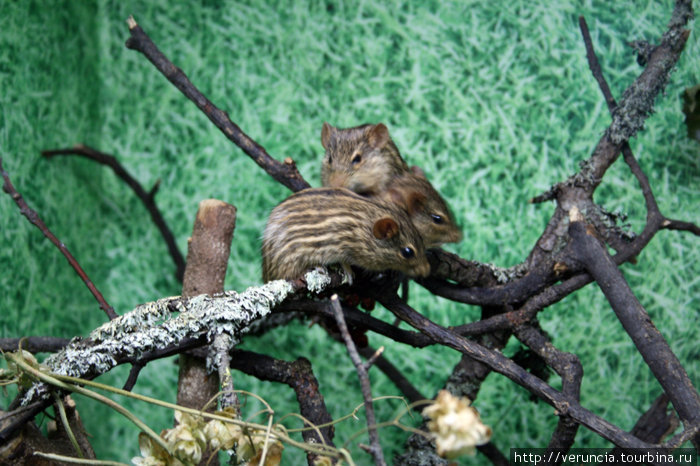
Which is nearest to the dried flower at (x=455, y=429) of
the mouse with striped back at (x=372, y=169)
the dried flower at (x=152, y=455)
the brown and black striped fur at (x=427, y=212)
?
the dried flower at (x=152, y=455)

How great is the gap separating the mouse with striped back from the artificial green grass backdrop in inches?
22.8

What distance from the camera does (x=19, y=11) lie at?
8.86 feet

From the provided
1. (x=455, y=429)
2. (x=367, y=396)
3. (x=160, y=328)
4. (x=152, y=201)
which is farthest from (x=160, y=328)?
(x=152, y=201)

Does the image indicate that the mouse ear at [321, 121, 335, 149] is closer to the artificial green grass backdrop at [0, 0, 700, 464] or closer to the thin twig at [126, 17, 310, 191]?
the thin twig at [126, 17, 310, 191]

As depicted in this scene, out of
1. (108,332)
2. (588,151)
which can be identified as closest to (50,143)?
(108,332)

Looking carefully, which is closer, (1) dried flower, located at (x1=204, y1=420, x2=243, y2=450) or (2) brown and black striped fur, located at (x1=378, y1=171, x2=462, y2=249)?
(1) dried flower, located at (x1=204, y1=420, x2=243, y2=450)

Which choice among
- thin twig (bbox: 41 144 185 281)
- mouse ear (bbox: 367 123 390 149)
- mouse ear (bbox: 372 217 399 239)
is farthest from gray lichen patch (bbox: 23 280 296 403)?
thin twig (bbox: 41 144 185 281)

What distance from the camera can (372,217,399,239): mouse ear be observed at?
6.33 ft

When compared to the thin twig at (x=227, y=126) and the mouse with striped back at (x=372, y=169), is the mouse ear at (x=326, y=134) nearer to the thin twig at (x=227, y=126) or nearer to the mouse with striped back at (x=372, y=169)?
the mouse with striped back at (x=372, y=169)

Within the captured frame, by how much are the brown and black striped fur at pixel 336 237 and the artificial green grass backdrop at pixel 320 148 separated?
1.04m

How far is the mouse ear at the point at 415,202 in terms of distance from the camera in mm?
2264

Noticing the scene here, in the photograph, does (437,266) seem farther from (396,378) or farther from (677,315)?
(677,315)

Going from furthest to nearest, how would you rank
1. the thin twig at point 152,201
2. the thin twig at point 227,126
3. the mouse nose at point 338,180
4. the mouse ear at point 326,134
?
the thin twig at point 152,201 → the mouse ear at point 326,134 → the mouse nose at point 338,180 → the thin twig at point 227,126

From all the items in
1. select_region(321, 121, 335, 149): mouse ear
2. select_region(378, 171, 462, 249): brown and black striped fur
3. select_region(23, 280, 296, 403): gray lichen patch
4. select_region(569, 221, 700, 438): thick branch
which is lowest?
select_region(23, 280, 296, 403): gray lichen patch
